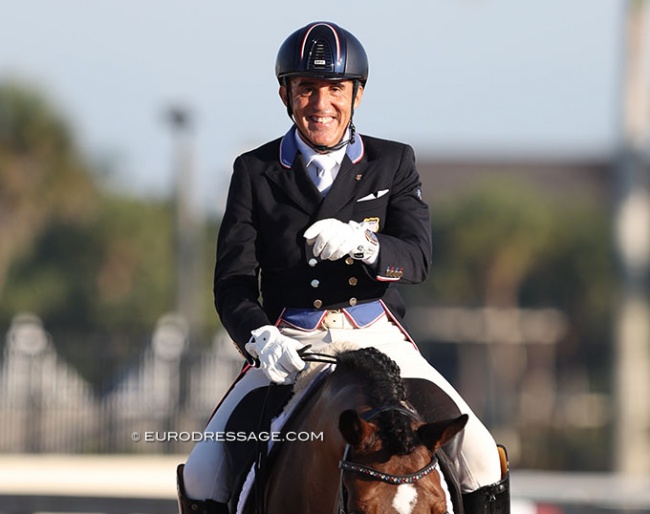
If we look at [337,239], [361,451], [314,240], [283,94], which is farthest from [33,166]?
[361,451]

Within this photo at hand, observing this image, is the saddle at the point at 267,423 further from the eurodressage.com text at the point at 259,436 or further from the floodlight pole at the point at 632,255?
the floodlight pole at the point at 632,255

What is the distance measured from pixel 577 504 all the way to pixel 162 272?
42931 millimetres

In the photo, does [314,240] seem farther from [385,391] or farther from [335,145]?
[385,391]

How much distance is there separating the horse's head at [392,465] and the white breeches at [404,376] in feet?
2.51

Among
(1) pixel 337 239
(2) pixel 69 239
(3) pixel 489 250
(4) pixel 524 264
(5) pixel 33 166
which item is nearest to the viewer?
(1) pixel 337 239

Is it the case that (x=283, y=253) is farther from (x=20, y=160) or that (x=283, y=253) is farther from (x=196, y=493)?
(x=20, y=160)

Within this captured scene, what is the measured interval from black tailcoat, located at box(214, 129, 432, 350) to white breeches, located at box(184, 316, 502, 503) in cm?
12

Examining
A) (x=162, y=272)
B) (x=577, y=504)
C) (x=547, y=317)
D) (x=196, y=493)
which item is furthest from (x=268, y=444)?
(x=547, y=317)

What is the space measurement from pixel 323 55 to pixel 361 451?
1.69 m

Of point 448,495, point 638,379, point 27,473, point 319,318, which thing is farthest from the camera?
point 638,379

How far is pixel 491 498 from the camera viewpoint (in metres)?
5.36

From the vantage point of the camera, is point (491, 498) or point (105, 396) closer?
point (491, 498)

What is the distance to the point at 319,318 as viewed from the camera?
5.57 m

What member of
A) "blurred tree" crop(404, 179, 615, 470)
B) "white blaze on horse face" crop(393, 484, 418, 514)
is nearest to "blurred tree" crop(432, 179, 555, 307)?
"blurred tree" crop(404, 179, 615, 470)
